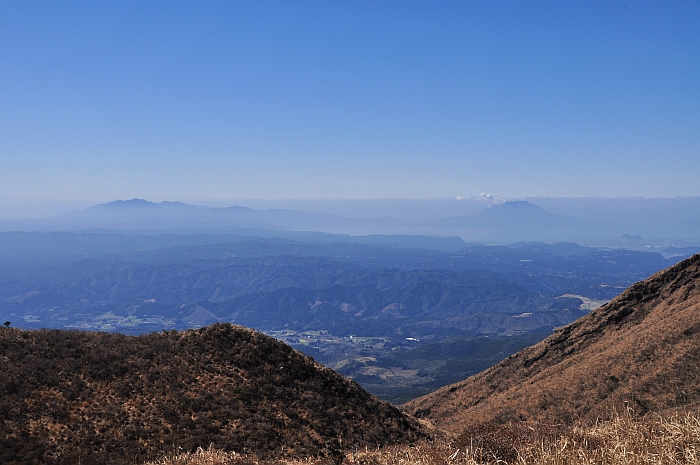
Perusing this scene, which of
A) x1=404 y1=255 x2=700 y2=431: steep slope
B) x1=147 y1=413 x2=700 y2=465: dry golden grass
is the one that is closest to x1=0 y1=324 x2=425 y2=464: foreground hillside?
x1=147 y1=413 x2=700 y2=465: dry golden grass

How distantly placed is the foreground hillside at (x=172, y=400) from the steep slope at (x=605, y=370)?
38.5ft

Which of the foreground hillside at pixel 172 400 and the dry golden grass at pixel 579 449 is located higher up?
the dry golden grass at pixel 579 449

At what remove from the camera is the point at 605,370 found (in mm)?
37344

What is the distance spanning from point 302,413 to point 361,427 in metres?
3.69

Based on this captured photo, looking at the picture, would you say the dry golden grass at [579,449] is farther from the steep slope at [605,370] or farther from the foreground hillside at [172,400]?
the foreground hillside at [172,400]

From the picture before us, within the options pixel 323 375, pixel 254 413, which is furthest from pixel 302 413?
pixel 323 375

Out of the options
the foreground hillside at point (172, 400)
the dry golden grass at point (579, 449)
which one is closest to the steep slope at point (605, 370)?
the dry golden grass at point (579, 449)

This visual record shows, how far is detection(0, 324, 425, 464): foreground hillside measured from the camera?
2083cm

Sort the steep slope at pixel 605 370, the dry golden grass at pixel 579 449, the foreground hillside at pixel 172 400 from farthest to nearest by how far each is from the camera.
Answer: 1. the steep slope at pixel 605 370
2. the foreground hillside at pixel 172 400
3. the dry golden grass at pixel 579 449

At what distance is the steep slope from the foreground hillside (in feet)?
38.5

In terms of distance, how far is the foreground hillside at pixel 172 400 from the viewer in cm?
2083

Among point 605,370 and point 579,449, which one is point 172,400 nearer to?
point 579,449

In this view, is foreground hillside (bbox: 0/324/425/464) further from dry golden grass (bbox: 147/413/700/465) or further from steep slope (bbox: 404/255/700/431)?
steep slope (bbox: 404/255/700/431)

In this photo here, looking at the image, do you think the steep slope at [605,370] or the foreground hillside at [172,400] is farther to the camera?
the steep slope at [605,370]
